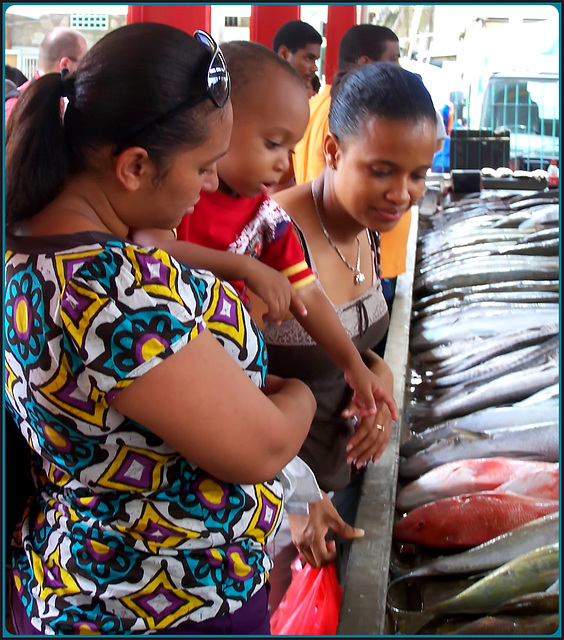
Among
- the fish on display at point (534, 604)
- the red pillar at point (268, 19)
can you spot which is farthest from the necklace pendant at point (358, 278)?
the red pillar at point (268, 19)

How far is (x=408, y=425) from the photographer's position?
132 inches

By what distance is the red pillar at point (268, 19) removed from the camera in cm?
563

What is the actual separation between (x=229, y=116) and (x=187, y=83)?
108mm

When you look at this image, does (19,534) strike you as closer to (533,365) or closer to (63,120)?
(63,120)

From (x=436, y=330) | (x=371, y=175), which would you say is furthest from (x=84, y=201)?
(x=436, y=330)

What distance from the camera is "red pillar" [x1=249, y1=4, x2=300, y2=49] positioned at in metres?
5.63

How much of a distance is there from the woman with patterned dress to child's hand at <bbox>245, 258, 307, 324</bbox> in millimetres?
326

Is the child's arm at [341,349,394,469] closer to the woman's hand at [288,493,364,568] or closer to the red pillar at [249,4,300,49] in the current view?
the woman's hand at [288,493,364,568]

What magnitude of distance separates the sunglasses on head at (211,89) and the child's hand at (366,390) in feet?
2.97

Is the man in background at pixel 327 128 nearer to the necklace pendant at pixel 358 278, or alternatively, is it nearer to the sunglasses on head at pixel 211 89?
the necklace pendant at pixel 358 278

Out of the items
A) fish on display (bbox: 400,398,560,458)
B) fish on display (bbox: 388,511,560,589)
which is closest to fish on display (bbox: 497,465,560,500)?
fish on display (bbox: 388,511,560,589)

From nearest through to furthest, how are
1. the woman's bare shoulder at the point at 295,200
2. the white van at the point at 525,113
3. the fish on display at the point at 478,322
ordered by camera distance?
the woman's bare shoulder at the point at 295,200 < the fish on display at the point at 478,322 < the white van at the point at 525,113

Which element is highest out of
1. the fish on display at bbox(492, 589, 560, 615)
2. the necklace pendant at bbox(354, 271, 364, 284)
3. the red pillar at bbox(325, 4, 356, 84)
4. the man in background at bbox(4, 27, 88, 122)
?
the red pillar at bbox(325, 4, 356, 84)

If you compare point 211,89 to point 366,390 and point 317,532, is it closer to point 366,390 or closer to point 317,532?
point 366,390
